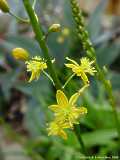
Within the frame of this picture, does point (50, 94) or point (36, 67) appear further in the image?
point (50, 94)

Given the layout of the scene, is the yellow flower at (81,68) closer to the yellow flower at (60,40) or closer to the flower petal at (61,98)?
the flower petal at (61,98)

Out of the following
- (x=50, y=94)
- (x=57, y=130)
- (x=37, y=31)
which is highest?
(x=50, y=94)

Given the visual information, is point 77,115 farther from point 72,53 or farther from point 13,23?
Answer: point 13,23

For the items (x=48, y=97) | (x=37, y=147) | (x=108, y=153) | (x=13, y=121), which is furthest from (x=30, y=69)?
(x=13, y=121)

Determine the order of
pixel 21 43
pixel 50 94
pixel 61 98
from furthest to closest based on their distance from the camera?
pixel 21 43 → pixel 50 94 → pixel 61 98

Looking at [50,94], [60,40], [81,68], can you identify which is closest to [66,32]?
[60,40]

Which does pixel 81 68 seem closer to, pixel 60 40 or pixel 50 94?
pixel 50 94

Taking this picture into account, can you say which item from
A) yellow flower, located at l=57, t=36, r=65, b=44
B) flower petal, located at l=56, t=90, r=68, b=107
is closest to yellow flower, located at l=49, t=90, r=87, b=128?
flower petal, located at l=56, t=90, r=68, b=107
